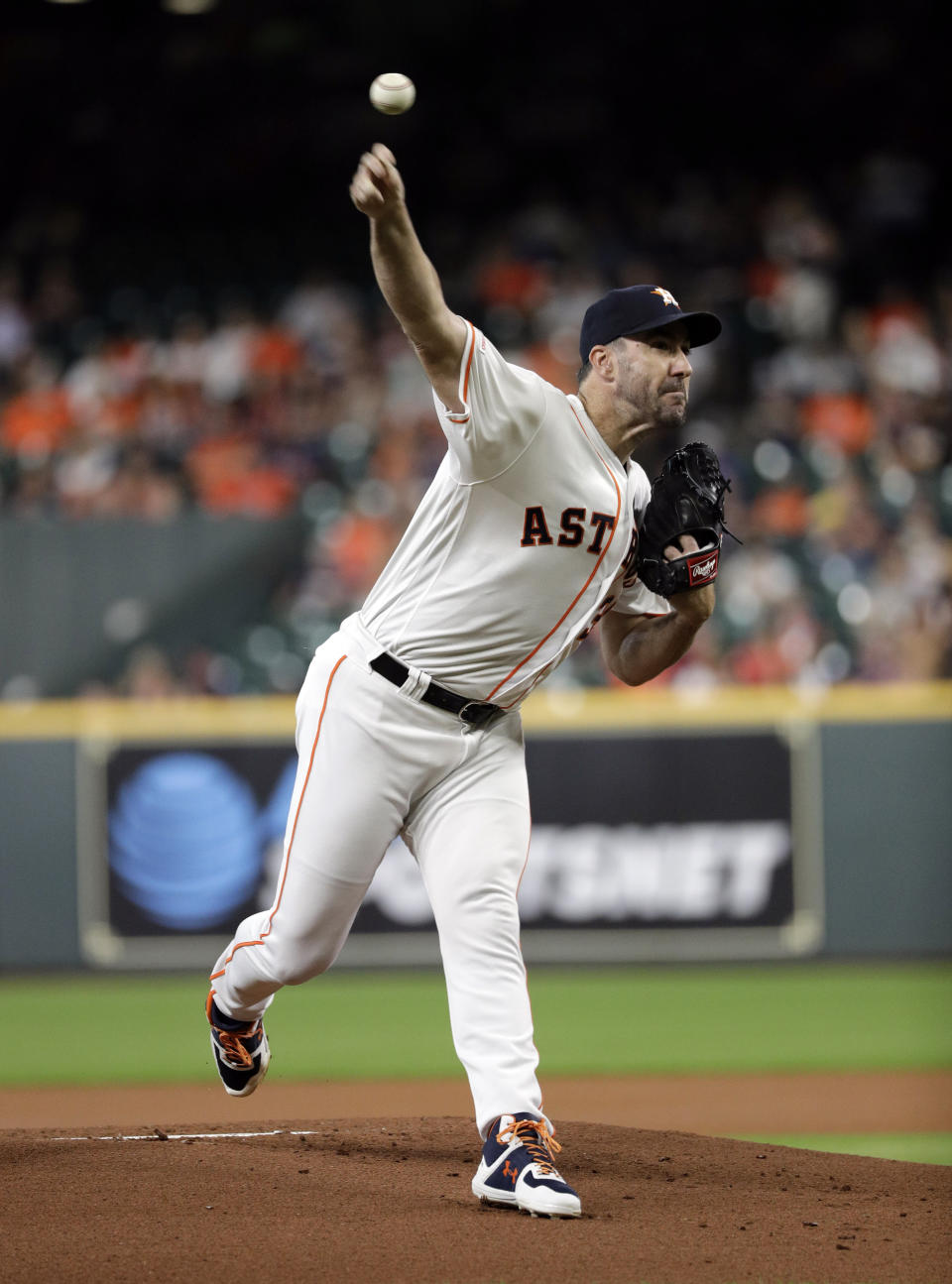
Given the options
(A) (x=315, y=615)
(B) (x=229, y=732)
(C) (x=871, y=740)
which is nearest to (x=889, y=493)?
(C) (x=871, y=740)

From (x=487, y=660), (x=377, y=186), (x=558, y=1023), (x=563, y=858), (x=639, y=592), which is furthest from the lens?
(x=563, y=858)

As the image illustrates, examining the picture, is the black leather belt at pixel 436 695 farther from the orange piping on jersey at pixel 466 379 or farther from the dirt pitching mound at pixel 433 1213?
the dirt pitching mound at pixel 433 1213

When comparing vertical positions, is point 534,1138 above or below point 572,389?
below

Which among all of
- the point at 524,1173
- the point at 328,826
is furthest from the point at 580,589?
the point at 524,1173

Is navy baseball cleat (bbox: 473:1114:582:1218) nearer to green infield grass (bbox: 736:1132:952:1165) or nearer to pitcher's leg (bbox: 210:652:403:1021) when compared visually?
pitcher's leg (bbox: 210:652:403:1021)

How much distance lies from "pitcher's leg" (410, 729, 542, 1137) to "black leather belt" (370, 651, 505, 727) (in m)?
0.15

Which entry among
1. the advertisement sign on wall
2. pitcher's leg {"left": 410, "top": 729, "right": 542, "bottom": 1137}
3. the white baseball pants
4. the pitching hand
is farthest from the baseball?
the advertisement sign on wall

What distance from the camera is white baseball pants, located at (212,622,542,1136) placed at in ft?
11.8

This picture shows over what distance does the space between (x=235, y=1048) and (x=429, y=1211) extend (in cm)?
85

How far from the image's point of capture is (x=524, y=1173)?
3.41 metres

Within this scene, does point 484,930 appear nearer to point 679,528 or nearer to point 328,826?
point 328,826

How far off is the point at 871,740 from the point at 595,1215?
553 cm

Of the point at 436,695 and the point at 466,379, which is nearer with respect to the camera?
the point at 466,379

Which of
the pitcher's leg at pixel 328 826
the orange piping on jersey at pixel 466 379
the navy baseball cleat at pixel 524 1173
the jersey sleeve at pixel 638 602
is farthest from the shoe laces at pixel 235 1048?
the orange piping on jersey at pixel 466 379
